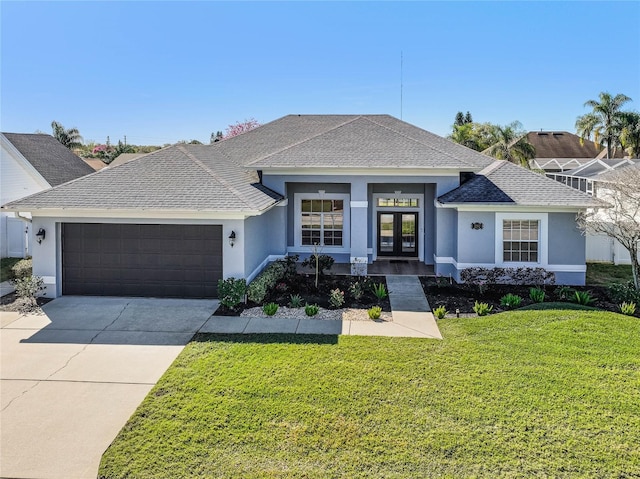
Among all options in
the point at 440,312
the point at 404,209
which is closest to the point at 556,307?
the point at 440,312

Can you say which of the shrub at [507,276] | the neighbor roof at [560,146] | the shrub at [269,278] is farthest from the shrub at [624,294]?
the neighbor roof at [560,146]

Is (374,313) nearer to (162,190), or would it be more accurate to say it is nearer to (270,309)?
(270,309)

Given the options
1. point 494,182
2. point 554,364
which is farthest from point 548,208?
point 554,364

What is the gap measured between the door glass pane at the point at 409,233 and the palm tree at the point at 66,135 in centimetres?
5192

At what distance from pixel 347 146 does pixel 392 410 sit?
1187 cm

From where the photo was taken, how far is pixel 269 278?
1319 centimetres

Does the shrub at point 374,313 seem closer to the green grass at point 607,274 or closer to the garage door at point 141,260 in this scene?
the garage door at point 141,260

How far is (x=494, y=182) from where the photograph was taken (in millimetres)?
15195

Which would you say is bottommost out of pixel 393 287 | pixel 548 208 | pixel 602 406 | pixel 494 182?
pixel 602 406

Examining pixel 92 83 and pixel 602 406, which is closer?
pixel 602 406

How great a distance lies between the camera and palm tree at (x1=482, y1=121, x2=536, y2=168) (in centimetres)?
3694

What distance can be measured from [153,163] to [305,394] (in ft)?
34.6

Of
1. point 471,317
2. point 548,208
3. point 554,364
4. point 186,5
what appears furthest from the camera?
point 186,5

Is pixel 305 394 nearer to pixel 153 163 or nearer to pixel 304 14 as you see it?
pixel 153 163
